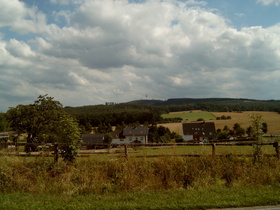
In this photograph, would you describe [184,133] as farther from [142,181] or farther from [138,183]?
[138,183]

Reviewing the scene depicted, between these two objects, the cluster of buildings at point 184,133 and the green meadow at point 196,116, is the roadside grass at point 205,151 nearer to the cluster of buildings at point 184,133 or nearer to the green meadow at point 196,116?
the cluster of buildings at point 184,133

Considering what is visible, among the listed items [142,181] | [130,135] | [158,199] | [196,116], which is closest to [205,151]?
[142,181]

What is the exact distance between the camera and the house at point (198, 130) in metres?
91.4

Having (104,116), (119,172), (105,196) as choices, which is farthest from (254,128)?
(104,116)

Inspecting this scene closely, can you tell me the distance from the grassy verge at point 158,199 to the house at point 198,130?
86258 mm

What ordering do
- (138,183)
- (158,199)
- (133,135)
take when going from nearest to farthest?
(158,199)
(138,183)
(133,135)

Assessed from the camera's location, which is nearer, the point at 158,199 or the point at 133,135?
the point at 158,199

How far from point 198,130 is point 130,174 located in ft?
293

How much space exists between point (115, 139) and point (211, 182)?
8827cm

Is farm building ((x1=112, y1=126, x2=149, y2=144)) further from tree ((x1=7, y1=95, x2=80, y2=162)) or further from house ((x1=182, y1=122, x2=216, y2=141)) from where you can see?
tree ((x1=7, y1=95, x2=80, y2=162))

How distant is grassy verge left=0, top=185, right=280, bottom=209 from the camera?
643 centimetres

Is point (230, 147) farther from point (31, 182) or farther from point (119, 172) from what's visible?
point (31, 182)

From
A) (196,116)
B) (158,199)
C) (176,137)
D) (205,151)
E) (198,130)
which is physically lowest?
(176,137)

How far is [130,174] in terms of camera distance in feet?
29.9
